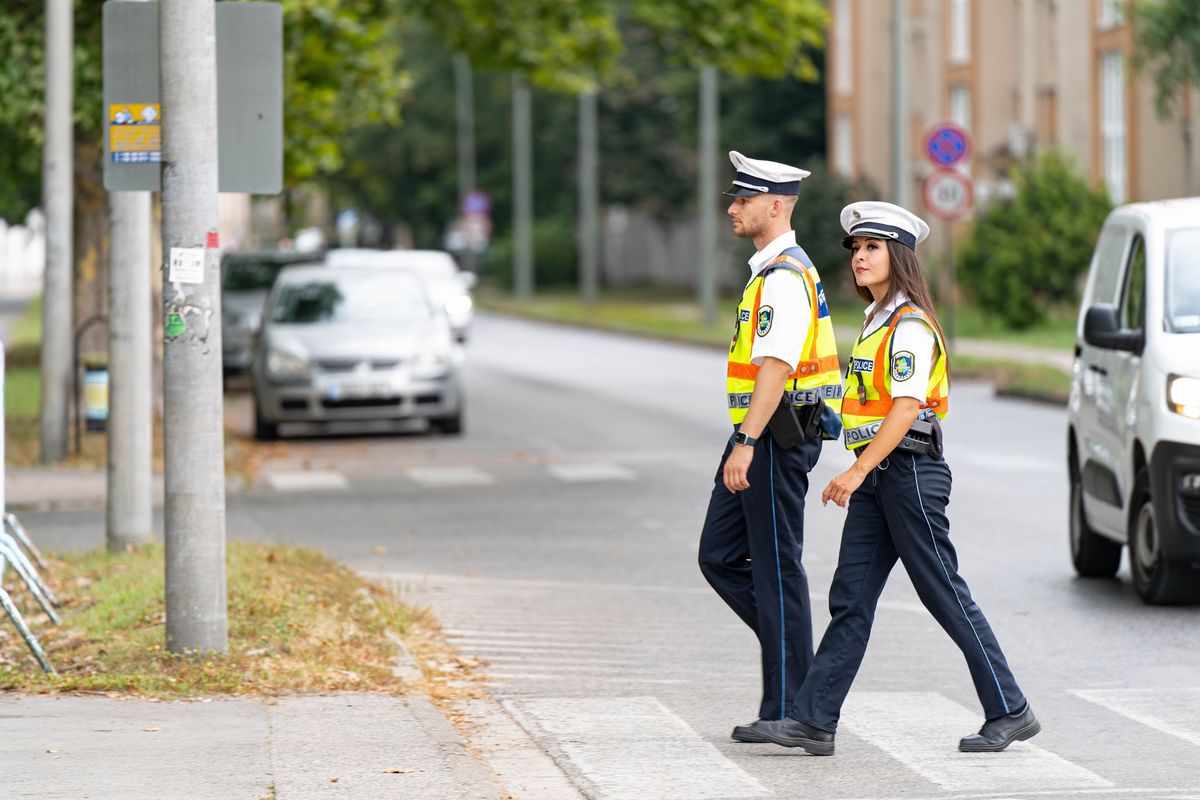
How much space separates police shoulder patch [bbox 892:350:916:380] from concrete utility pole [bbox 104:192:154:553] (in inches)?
217

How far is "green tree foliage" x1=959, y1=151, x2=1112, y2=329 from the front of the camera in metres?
35.1

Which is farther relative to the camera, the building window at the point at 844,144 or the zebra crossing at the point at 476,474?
the building window at the point at 844,144

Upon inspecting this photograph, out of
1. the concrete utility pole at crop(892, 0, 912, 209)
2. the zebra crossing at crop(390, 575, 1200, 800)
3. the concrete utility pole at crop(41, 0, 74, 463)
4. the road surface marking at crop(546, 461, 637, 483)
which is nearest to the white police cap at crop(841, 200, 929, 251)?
the zebra crossing at crop(390, 575, 1200, 800)

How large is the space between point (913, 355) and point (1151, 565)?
368cm

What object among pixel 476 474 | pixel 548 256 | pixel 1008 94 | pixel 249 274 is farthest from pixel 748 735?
pixel 548 256

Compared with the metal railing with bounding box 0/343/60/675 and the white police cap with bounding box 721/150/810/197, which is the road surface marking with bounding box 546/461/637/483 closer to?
the metal railing with bounding box 0/343/60/675

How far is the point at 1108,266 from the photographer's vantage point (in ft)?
36.3

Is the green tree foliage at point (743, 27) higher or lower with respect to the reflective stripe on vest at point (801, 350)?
higher

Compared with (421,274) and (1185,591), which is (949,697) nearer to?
(1185,591)

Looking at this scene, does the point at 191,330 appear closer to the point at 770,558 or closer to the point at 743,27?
the point at 770,558

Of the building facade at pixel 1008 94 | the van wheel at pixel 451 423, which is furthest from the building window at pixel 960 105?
the van wheel at pixel 451 423

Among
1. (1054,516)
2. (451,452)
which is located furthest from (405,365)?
(1054,516)

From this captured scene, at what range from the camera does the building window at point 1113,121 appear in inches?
1622

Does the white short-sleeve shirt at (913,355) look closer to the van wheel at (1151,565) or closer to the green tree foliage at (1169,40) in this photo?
the van wheel at (1151,565)
